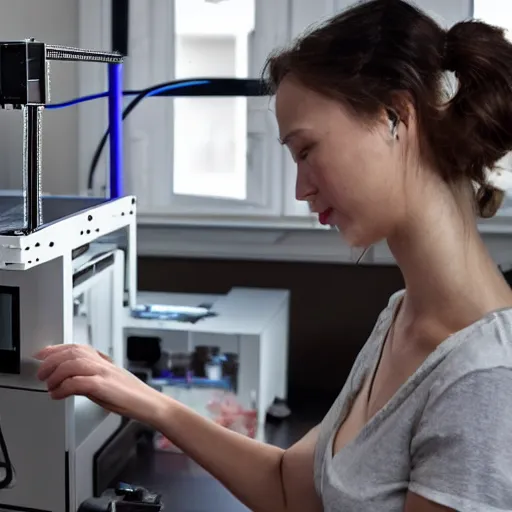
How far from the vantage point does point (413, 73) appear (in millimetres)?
713

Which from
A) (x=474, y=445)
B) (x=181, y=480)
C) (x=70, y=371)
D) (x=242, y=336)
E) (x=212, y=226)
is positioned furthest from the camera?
(x=212, y=226)

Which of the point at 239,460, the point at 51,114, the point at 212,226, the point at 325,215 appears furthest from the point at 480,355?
the point at 51,114

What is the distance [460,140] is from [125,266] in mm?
668

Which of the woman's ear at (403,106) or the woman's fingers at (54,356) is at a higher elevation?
the woman's ear at (403,106)

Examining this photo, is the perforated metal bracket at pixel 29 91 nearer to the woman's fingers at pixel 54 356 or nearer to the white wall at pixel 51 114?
the woman's fingers at pixel 54 356

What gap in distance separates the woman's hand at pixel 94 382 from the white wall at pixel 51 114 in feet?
2.63

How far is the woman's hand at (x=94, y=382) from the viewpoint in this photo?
3.19ft

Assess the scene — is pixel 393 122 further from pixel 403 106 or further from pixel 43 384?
pixel 43 384

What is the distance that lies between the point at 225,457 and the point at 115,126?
1.81 ft

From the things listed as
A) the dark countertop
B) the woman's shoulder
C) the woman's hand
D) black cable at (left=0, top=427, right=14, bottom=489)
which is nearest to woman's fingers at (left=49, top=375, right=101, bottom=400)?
the woman's hand

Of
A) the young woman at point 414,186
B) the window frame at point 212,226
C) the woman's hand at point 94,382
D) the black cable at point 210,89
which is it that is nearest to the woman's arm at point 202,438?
the woman's hand at point 94,382

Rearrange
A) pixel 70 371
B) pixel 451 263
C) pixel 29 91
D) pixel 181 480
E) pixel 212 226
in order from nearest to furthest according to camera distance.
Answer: pixel 451 263 < pixel 29 91 < pixel 70 371 < pixel 181 480 < pixel 212 226

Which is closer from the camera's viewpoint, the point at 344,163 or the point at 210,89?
the point at 344,163

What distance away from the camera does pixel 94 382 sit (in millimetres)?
981
